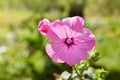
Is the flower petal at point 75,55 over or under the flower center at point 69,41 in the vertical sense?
under

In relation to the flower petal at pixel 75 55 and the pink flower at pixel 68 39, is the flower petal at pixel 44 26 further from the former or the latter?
the flower petal at pixel 75 55

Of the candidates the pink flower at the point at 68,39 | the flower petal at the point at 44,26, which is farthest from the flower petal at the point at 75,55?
the flower petal at the point at 44,26

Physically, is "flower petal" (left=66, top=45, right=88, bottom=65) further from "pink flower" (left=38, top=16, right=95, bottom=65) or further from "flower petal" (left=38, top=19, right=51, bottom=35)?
"flower petal" (left=38, top=19, right=51, bottom=35)

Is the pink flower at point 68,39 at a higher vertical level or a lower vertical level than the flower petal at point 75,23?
lower

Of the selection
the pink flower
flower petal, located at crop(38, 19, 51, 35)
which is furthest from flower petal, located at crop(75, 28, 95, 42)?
flower petal, located at crop(38, 19, 51, 35)

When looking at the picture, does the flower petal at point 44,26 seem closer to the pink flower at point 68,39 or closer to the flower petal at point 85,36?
the pink flower at point 68,39

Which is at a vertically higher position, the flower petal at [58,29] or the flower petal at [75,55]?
the flower petal at [58,29]

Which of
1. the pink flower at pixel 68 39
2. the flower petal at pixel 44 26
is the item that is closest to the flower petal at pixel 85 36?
the pink flower at pixel 68 39

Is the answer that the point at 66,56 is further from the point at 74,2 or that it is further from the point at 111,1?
the point at 111,1

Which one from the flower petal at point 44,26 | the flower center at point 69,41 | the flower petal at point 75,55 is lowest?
the flower petal at point 75,55
